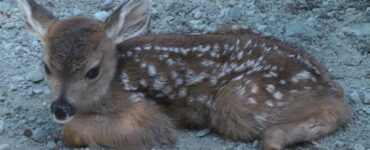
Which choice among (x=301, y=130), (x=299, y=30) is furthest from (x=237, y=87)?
(x=299, y=30)

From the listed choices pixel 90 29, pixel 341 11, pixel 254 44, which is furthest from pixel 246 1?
pixel 90 29

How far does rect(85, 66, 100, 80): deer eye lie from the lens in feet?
18.5

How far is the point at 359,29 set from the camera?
7.36 m

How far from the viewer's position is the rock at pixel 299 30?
24.0 feet

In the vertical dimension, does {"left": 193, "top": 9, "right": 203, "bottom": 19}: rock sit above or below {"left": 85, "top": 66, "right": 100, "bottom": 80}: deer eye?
below

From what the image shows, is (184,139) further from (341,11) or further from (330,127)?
(341,11)

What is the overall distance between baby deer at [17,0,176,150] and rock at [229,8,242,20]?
1.75m

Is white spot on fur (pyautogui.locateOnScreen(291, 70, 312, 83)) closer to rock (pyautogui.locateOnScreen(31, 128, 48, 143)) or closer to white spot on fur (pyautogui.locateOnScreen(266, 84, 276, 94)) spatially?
white spot on fur (pyautogui.locateOnScreen(266, 84, 276, 94))

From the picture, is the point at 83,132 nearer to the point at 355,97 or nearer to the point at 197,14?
the point at 355,97

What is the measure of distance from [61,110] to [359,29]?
2958 mm

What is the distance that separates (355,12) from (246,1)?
0.95 metres

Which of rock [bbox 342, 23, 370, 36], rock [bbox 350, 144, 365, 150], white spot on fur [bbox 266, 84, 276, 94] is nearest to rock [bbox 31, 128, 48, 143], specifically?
white spot on fur [bbox 266, 84, 276, 94]

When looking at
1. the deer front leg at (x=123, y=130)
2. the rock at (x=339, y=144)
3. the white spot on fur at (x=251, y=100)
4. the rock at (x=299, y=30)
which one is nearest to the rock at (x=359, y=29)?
the rock at (x=299, y=30)

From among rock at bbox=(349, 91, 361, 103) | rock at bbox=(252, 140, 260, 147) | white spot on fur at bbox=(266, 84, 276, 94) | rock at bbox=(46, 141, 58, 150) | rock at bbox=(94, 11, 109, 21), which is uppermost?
white spot on fur at bbox=(266, 84, 276, 94)
